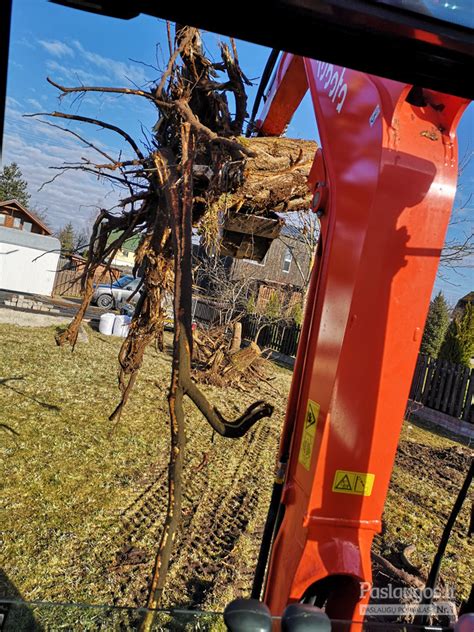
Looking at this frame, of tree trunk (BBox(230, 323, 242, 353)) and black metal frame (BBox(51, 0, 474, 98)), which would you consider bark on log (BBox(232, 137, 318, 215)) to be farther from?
tree trunk (BBox(230, 323, 242, 353))

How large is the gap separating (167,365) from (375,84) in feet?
35.8

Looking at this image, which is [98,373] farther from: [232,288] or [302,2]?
[302,2]

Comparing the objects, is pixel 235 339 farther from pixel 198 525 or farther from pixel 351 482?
pixel 351 482

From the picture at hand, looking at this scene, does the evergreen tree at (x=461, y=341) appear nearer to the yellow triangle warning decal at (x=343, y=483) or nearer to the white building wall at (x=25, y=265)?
the yellow triangle warning decal at (x=343, y=483)

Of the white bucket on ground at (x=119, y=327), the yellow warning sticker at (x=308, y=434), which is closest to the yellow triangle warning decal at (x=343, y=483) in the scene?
the yellow warning sticker at (x=308, y=434)

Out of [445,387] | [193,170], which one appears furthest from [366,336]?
[445,387]

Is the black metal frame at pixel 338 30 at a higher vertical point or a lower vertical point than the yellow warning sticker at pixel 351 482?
higher

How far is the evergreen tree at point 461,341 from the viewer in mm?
13594

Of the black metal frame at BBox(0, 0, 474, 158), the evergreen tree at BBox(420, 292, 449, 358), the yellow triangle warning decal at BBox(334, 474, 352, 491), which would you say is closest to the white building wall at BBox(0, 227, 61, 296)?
the evergreen tree at BBox(420, 292, 449, 358)

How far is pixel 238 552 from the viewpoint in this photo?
393 cm

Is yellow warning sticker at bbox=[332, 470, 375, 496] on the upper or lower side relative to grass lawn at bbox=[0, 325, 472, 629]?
upper

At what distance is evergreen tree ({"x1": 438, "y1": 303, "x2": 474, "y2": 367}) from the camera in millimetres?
13594

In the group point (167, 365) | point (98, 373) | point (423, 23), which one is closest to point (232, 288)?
point (167, 365)

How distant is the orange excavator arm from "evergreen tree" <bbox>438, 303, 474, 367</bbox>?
13256 mm
